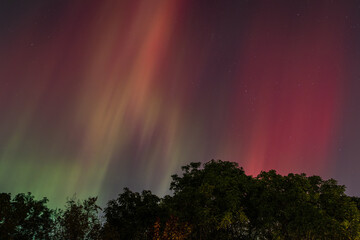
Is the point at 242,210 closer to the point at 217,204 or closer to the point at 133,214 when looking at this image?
the point at 217,204

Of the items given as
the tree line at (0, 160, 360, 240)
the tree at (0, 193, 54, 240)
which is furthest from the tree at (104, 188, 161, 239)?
the tree at (0, 193, 54, 240)

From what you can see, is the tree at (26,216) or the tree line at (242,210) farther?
the tree at (26,216)

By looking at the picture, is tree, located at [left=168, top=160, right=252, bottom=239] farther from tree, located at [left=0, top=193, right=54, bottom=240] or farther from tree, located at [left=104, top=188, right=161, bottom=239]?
tree, located at [left=0, top=193, right=54, bottom=240]

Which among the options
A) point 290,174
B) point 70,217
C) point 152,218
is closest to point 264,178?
point 290,174

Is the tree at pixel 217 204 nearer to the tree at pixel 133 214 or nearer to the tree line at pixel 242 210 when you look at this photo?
the tree line at pixel 242 210

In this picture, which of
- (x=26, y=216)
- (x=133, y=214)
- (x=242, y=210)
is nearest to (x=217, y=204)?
(x=242, y=210)

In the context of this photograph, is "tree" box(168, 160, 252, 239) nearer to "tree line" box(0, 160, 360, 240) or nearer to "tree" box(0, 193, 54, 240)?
"tree line" box(0, 160, 360, 240)

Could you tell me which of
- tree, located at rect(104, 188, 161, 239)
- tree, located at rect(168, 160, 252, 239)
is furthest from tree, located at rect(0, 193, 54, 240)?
tree, located at rect(168, 160, 252, 239)

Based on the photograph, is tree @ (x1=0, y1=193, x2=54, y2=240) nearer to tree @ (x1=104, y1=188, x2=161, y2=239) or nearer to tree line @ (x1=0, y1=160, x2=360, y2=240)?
tree line @ (x1=0, y1=160, x2=360, y2=240)

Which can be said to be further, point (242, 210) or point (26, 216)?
point (26, 216)

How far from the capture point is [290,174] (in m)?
40.0

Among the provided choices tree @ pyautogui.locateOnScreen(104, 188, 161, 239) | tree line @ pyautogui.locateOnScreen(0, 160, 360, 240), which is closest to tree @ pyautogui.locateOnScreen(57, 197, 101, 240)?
tree line @ pyautogui.locateOnScreen(0, 160, 360, 240)

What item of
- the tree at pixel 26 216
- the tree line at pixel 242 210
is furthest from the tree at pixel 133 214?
the tree at pixel 26 216

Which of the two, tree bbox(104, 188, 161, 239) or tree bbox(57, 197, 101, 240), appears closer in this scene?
tree bbox(57, 197, 101, 240)
